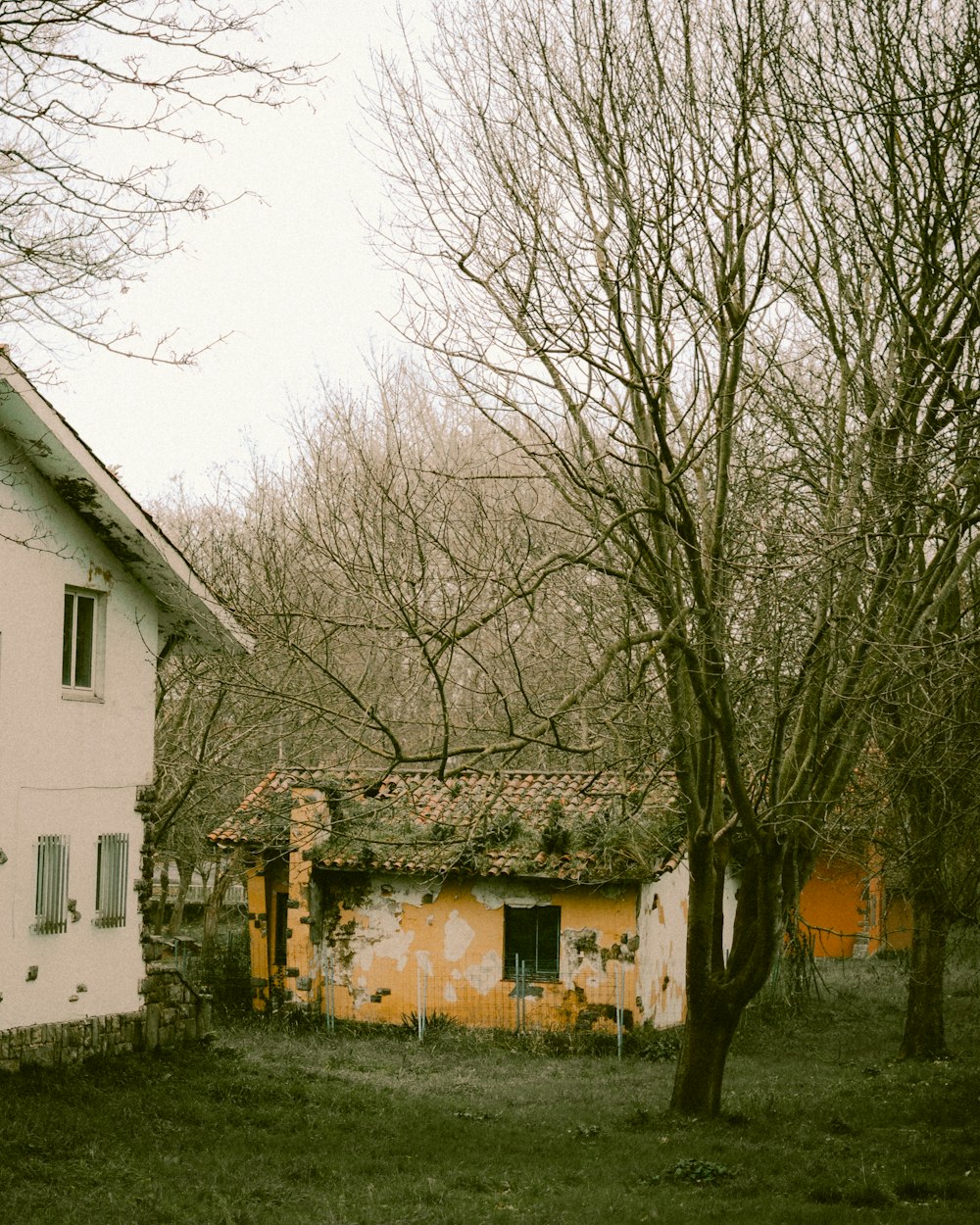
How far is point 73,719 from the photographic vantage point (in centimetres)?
1484

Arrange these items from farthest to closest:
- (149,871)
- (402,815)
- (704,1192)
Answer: (402,815), (149,871), (704,1192)

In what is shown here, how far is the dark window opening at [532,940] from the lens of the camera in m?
21.4

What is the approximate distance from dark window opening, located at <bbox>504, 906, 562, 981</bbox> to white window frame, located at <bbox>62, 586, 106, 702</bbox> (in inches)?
355

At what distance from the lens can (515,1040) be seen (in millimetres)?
20438

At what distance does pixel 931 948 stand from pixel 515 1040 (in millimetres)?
6510

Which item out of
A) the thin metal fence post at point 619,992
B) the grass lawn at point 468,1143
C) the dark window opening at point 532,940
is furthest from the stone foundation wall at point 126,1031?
the thin metal fence post at point 619,992

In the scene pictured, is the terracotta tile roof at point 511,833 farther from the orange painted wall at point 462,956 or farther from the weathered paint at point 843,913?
the weathered paint at point 843,913

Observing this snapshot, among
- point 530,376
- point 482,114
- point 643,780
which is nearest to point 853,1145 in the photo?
point 643,780

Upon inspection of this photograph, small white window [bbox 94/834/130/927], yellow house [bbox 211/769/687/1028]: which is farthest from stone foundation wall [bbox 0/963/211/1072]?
yellow house [bbox 211/769/687/1028]

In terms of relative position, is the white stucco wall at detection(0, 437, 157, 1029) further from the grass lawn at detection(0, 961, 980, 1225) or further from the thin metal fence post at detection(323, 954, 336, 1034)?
the thin metal fence post at detection(323, 954, 336, 1034)

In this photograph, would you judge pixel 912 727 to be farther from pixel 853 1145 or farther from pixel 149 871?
pixel 149 871

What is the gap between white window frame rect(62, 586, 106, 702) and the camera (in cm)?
1499

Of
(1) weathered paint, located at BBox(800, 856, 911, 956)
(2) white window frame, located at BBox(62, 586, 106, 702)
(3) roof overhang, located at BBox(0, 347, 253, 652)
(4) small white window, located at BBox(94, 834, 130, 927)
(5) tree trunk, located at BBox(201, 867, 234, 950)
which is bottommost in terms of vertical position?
(1) weathered paint, located at BBox(800, 856, 911, 956)

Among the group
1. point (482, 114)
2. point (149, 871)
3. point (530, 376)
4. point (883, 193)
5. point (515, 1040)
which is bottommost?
point (515, 1040)
